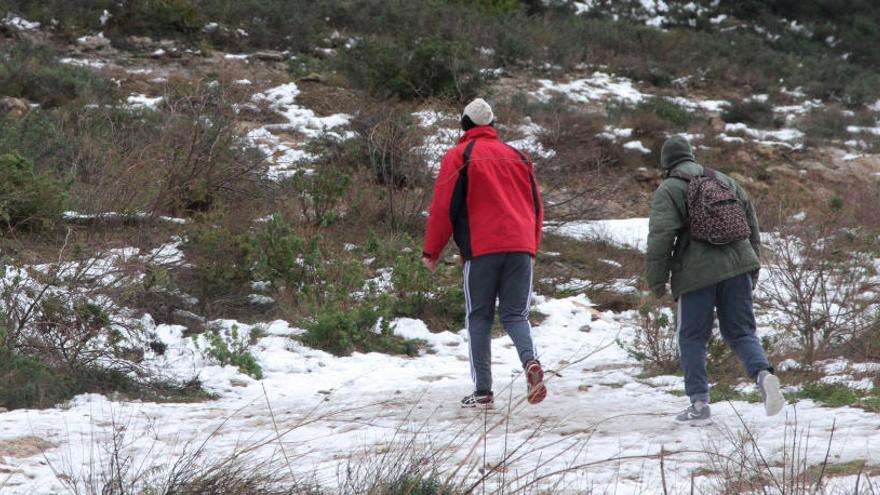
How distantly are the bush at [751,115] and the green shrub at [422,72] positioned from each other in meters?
5.13

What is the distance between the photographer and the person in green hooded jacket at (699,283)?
4.60m

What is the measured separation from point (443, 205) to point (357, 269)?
9.21ft

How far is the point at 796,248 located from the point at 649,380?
148 centimetres

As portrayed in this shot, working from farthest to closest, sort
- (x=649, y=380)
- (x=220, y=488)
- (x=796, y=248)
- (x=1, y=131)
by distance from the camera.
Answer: (x=1, y=131), (x=796, y=248), (x=649, y=380), (x=220, y=488)

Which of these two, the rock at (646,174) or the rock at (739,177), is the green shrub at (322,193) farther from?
the rock at (739,177)

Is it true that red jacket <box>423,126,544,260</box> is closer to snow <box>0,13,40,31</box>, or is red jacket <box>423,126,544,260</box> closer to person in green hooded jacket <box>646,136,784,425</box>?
person in green hooded jacket <box>646,136,784,425</box>

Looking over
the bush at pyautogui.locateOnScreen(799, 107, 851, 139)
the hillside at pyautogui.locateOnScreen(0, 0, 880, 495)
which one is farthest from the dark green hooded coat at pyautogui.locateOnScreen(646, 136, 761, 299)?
the bush at pyautogui.locateOnScreen(799, 107, 851, 139)

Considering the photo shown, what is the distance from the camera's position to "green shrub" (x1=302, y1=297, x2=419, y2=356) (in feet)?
22.5

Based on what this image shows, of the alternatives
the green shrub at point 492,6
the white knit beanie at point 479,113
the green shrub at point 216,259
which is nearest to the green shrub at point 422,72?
the green shrub at point 492,6

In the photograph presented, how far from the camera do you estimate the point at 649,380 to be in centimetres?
605

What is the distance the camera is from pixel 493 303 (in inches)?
206

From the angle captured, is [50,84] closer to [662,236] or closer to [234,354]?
[234,354]

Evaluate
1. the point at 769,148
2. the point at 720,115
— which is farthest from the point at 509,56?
the point at 769,148

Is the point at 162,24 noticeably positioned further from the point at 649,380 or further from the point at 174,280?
the point at 649,380
